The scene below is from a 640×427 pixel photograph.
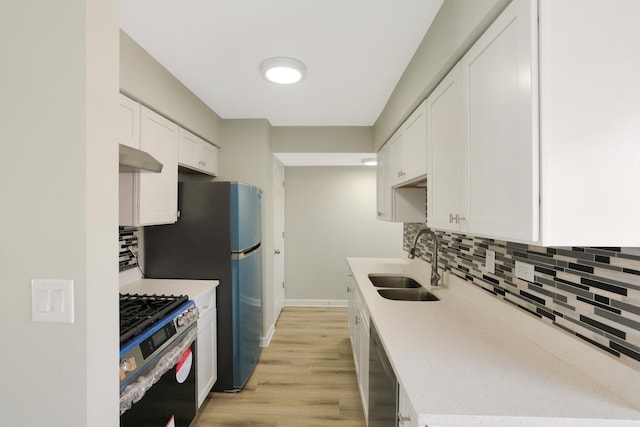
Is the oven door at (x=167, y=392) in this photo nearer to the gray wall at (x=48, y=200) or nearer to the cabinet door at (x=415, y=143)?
Answer: the gray wall at (x=48, y=200)

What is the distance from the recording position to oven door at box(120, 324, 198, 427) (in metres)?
1.24

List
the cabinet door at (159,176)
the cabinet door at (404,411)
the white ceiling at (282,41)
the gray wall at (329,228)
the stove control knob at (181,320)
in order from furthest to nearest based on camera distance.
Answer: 1. the gray wall at (329,228)
2. the cabinet door at (159,176)
3. the stove control knob at (181,320)
4. the white ceiling at (282,41)
5. the cabinet door at (404,411)

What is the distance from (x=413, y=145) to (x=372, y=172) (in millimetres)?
2440

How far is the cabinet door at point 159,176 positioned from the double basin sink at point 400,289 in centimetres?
166

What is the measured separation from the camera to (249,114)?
2.90 m

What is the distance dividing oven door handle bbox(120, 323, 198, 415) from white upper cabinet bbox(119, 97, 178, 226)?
0.76 metres

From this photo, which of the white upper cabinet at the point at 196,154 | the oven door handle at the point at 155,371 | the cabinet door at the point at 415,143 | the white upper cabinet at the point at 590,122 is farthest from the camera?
the white upper cabinet at the point at 196,154

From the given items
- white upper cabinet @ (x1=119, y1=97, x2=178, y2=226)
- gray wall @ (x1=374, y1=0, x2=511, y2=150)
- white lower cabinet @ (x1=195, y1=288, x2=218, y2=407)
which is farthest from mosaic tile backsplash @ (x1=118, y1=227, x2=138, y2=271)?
gray wall @ (x1=374, y1=0, x2=511, y2=150)

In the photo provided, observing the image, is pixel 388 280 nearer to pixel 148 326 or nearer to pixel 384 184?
pixel 384 184

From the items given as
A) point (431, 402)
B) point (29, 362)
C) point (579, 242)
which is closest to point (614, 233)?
point (579, 242)

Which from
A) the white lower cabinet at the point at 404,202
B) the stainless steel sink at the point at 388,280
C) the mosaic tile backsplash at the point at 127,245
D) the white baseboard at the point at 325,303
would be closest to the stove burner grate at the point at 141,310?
the mosaic tile backsplash at the point at 127,245

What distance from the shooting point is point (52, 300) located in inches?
32.1

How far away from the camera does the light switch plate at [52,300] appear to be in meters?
0.81

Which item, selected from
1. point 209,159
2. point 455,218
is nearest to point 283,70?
point 209,159
